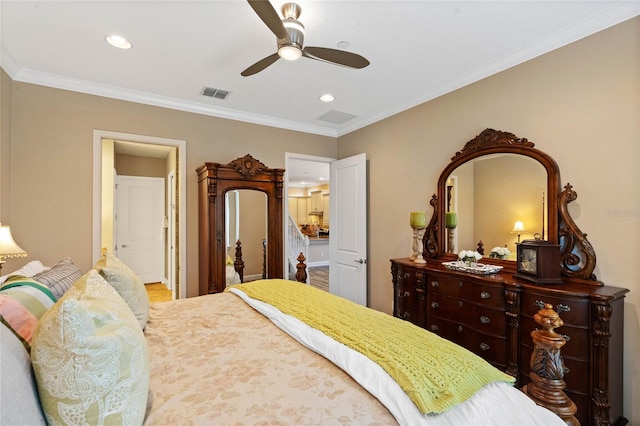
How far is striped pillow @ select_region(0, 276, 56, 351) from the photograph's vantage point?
85cm

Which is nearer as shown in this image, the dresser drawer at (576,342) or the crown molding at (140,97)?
the dresser drawer at (576,342)

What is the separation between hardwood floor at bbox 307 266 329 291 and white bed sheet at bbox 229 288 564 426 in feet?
15.1

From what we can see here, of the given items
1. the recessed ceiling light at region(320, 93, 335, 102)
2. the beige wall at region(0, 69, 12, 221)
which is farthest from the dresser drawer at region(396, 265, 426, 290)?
the beige wall at region(0, 69, 12, 221)

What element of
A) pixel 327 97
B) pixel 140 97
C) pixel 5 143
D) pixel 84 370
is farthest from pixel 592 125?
pixel 5 143

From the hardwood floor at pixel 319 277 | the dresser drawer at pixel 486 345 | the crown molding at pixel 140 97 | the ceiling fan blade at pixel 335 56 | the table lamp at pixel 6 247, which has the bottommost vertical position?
the hardwood floor at pixel 319 277

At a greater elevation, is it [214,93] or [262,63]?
[214,93]

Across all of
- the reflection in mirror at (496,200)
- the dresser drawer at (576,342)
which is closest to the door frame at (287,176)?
the reflection in mirror at (496,200)

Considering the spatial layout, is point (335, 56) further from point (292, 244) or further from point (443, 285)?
point (292, 244)

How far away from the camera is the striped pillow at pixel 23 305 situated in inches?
33.4

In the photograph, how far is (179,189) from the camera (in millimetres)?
3488

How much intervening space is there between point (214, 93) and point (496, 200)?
9.78ft

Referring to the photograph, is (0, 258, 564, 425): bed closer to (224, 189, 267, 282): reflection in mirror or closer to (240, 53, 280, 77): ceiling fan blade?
(240, 53, 280, 77): ceiling fan blade

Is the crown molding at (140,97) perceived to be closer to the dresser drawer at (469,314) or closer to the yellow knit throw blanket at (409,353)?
the yellow knit throw blanket at (409,353)

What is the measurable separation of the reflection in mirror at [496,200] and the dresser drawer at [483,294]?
1.58 feet
